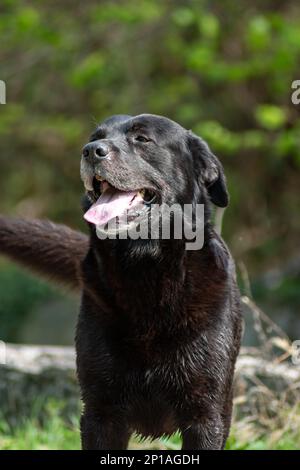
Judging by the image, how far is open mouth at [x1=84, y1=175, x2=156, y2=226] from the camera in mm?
3402

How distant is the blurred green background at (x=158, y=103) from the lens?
9.29 metres

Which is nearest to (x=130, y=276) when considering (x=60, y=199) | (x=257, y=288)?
(x=257, y=288)

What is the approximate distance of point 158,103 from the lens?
1148cm

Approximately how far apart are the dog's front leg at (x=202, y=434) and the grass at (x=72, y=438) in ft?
2.91

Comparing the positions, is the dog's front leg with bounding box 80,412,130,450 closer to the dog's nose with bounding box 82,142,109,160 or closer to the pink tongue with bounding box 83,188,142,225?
the pink tongue with bounding box 83,188,142,225

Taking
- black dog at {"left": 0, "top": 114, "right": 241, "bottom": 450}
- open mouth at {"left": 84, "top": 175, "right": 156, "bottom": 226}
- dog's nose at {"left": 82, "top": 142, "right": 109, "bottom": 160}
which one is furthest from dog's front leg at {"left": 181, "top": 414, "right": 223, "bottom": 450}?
dog's nose at {"left": 82, "top": 142, "right": 109, "bottom": 160}

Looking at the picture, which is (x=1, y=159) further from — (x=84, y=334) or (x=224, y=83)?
(x=84, y=334)

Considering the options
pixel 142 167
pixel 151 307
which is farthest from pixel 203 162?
pixel 151 307

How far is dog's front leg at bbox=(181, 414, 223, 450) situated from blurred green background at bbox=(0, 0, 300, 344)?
510cm

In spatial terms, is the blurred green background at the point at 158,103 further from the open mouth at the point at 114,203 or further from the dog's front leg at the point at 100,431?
the dog's front leg at the point at 100,431

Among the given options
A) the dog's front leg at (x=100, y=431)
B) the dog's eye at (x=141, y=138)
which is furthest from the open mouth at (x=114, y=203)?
the dog's front leg at (x=100, y=431)

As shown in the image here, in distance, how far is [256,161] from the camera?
1316 cm

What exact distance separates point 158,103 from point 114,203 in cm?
812

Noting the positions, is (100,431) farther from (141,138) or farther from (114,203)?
(141,138)
